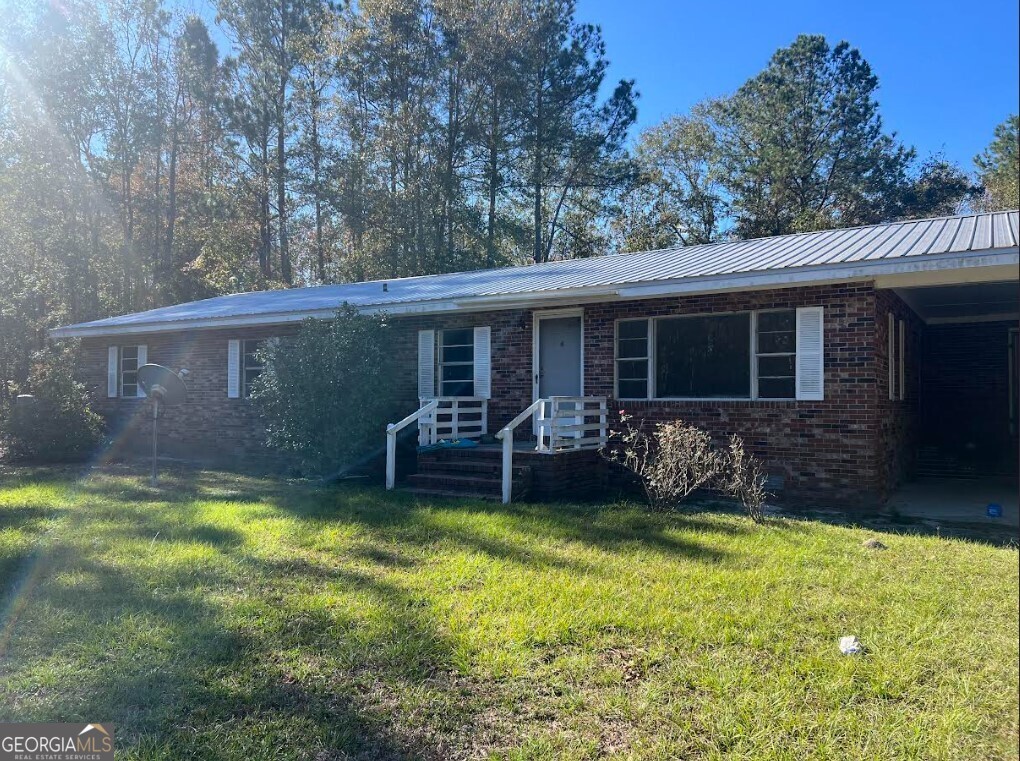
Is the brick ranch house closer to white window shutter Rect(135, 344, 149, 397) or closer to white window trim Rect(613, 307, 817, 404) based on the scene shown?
white window trim Rect(613, 307, 817, 404)

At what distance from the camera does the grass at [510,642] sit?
3152 mm

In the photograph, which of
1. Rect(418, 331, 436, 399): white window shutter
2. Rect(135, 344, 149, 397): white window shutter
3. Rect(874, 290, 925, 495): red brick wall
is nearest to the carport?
Rect(874, 290, 925, 495): red brick wall

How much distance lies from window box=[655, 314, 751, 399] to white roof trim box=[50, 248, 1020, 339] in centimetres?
67

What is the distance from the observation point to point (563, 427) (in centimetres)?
936

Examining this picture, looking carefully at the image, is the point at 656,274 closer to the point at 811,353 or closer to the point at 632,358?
the point at 632,358

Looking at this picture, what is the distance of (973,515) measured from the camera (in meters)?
7.83

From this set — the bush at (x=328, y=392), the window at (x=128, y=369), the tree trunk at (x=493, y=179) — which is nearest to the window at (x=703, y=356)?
the bush at (x=328, y=392)

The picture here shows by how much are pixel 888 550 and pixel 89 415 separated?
554 inches

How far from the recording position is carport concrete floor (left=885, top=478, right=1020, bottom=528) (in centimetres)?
761

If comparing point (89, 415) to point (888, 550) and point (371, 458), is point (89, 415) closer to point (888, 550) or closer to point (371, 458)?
point (371, 458)

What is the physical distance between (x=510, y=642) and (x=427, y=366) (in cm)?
820

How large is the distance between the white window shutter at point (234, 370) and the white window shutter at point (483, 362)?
5339 millimetres

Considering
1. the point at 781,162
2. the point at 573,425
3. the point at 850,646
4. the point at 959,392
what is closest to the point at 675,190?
the point at 781,162

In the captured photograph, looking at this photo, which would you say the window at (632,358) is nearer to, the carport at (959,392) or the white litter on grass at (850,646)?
the carport at (959,392)
